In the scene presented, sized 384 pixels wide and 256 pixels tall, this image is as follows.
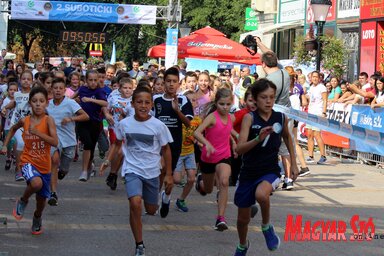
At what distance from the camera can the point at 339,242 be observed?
30.4 ft

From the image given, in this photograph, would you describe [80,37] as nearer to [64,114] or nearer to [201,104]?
[201,104]

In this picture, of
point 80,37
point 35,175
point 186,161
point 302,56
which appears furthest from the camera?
point 80,37

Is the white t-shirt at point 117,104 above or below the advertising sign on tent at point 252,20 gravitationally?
below

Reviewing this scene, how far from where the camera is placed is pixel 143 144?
8.41 metres

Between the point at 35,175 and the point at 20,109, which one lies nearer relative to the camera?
the point at 35,175

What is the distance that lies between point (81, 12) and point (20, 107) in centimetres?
2518

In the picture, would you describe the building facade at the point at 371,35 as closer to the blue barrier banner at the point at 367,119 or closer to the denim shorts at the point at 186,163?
the blue barrier banner at the point at 367,119

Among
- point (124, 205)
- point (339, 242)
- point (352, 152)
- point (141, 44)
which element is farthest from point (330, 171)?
point (141, 44)

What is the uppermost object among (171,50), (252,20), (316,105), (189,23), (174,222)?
(189,23)

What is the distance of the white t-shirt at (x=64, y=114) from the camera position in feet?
38.3

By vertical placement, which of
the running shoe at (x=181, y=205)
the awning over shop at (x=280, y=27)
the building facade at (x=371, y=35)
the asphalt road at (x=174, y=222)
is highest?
the awning over shop at (x=280, y=27)

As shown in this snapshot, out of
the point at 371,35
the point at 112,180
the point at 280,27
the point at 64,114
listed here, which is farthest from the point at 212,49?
the point at 64,114

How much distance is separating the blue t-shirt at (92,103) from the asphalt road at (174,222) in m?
1.03

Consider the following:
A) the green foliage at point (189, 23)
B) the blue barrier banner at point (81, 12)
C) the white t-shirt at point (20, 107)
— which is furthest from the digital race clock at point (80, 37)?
the white t-shirt at point (20, 107)
